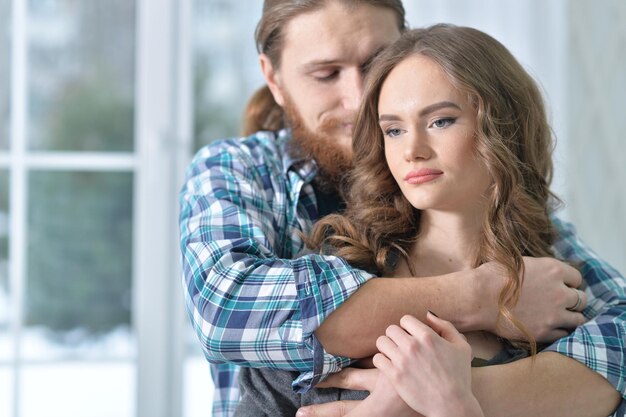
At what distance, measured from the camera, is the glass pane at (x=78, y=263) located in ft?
10.4

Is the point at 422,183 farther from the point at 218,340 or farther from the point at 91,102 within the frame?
the point at 91,102

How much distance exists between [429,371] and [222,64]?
206cm

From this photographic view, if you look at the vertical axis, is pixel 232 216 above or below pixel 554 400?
above

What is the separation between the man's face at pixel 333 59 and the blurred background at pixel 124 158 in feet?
3.96

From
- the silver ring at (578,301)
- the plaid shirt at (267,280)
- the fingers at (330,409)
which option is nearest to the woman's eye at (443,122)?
the plaid shirt at (267,280)

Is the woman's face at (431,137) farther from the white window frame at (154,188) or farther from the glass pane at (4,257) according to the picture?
the glass pane at (4,257)

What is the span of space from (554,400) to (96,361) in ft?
7.10

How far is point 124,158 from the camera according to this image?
317 cm

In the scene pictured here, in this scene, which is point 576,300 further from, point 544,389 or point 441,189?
point 441,189

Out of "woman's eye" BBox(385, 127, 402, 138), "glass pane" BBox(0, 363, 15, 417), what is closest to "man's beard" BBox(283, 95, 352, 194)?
"woman's eye" BBox(385, 127, 402, 138)

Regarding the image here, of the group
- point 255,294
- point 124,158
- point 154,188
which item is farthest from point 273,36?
point 124,158

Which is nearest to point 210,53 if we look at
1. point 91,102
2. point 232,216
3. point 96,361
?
point 91,102

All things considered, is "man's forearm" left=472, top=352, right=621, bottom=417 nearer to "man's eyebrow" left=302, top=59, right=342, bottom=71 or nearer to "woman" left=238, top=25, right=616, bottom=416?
"woman" left=238, top=25, right=616, bottom=416

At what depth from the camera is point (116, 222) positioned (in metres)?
3.23
